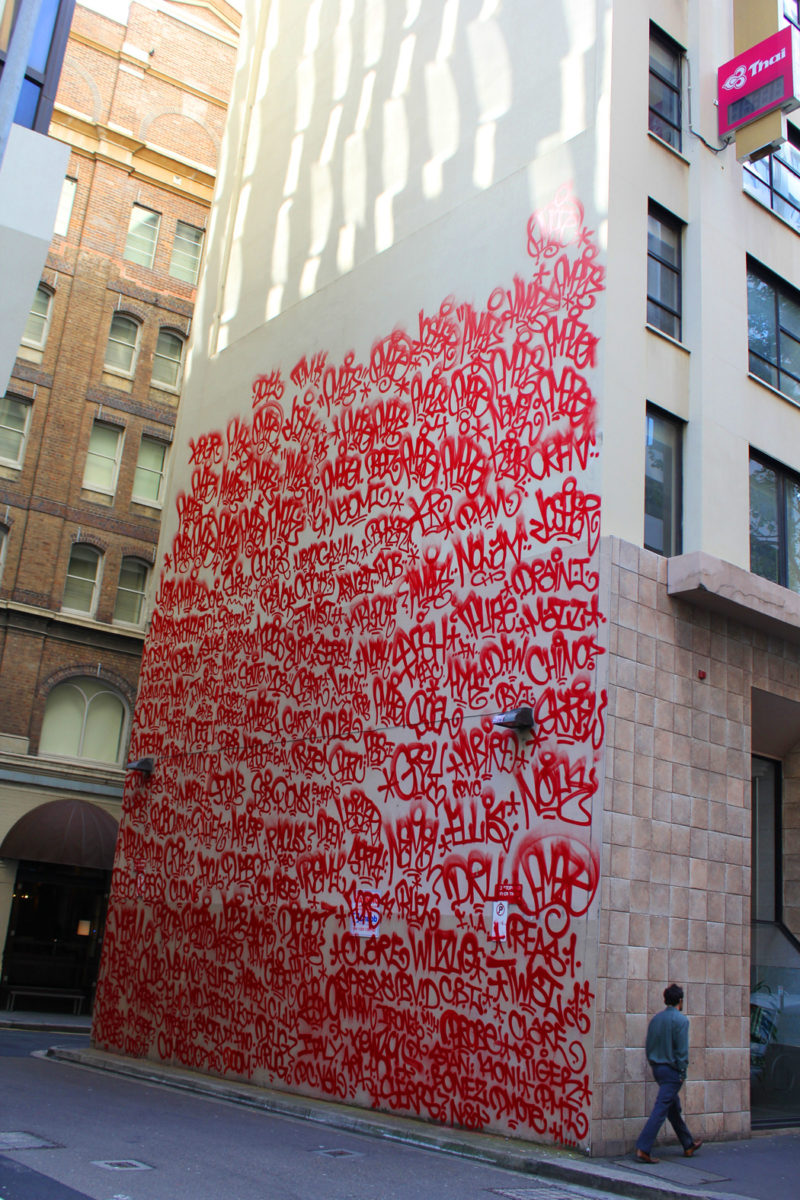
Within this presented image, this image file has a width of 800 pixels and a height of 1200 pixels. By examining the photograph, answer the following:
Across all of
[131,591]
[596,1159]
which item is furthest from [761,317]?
[131,591]

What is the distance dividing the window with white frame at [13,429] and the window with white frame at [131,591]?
3985mm

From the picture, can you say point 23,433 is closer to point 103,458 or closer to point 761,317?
point 103,458

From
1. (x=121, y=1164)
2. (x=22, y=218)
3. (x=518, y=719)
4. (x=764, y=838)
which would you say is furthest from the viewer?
(x=764, y=838)

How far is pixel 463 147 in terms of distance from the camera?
650 inches

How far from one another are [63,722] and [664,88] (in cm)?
2092

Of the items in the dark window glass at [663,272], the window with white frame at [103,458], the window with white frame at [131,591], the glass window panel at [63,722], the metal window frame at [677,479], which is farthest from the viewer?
the window with white frame at [103,458]

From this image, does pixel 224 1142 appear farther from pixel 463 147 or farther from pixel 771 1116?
pixel 463 147

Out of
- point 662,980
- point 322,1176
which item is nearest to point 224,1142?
point 322,1176

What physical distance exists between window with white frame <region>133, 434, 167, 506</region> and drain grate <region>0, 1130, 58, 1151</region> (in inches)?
880

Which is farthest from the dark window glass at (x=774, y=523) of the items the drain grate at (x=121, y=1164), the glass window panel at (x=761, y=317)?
the drain grate at (x=121, y=1164)

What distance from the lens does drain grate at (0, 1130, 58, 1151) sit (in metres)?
9.52

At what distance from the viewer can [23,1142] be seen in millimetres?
9750

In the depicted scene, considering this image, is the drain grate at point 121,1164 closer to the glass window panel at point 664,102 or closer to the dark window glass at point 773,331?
the dark window glass at point 773,331

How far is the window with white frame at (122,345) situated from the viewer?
30.9 m
